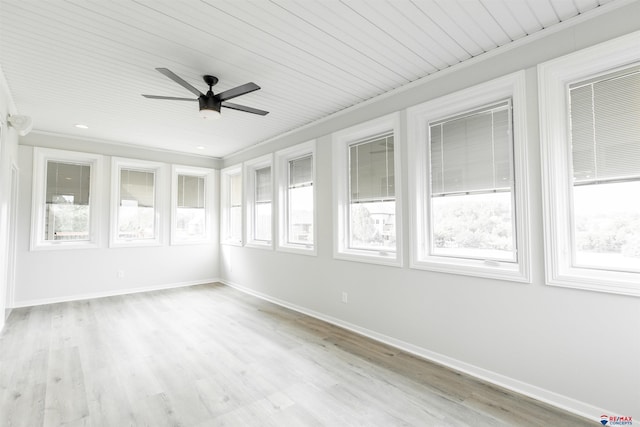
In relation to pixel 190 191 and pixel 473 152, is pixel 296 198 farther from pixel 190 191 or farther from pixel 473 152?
pixel 190 191

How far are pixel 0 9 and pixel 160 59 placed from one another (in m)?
0.99

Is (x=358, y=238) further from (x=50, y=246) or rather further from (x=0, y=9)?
(x=50, y=246)

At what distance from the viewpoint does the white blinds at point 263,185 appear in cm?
557

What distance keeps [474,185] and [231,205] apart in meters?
5.02

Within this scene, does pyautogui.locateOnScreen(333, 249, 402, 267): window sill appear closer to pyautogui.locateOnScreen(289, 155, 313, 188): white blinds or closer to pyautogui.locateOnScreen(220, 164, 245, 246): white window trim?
pyautogui.locateOnScreen(289, 155, 313, 188): white blinds

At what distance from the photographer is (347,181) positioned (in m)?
Answer: 4.12

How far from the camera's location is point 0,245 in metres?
3.32

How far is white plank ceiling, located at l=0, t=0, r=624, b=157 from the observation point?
213 cm

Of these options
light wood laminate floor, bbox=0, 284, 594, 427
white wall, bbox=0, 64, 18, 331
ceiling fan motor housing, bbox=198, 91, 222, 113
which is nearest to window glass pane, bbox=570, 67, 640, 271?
light wood laminate floor, bbox=0, 284, 594, 427

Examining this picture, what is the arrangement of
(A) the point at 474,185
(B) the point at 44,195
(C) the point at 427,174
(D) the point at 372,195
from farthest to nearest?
(B) the point at 44,195, (D) the point at 372,195, (C) the point at 427,174, (A) the point at 474,185

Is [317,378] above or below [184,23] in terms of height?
below

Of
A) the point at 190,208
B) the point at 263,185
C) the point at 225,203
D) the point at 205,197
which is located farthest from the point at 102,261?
the point at 263,185

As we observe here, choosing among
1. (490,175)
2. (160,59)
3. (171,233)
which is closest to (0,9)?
(160,59)

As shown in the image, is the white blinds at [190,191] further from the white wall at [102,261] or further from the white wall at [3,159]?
the white wall at [3,159]
